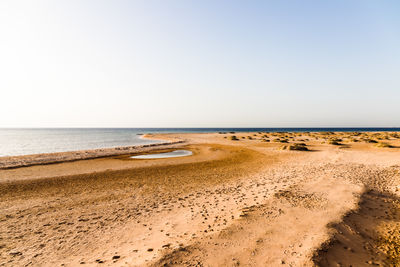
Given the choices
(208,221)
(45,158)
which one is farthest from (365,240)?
(45,158)

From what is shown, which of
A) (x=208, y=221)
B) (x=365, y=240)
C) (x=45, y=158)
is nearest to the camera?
(x=365, y=240)

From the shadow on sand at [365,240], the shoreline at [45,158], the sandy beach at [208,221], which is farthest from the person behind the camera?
the shoreline at [45,158]

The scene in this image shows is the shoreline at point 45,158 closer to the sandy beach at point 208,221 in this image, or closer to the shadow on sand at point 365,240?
the sandy beach at point 208,221

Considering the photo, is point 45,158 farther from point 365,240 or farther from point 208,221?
point 365,240

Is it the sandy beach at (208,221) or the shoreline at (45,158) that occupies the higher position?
the sandy beach at (208,221)

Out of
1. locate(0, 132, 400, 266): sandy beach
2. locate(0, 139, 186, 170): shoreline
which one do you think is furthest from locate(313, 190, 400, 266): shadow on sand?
locate(0, 139, 186, 170): shoreline

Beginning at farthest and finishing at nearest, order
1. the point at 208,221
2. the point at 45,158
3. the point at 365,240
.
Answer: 1. the point at 45,158
2. the point at 208,221
3. the point at 365,240

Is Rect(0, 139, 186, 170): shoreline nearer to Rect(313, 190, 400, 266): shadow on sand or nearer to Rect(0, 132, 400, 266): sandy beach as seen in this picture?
Rect(0, 132, 400, 266): sandy beach

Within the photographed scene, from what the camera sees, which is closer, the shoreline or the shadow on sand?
the shadow on sand

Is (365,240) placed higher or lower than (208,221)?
higher

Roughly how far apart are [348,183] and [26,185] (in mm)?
25298

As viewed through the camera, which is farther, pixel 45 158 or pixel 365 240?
pixel 45 158

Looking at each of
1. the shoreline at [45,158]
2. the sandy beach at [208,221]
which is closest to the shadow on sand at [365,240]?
the sandy beach at [208,221]

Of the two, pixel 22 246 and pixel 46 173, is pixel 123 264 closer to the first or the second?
pixel 22 246
